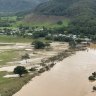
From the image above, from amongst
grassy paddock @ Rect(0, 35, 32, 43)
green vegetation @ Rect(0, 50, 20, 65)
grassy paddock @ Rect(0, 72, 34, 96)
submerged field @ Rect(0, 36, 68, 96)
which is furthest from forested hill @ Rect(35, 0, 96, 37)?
grassy paddock @ Rect(0, 72, 34, 96)

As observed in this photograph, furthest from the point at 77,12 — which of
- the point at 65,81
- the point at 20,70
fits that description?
the point at 65,81

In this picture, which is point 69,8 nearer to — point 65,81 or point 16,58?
point 16,58

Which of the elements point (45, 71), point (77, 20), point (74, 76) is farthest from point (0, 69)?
point (77, 20)

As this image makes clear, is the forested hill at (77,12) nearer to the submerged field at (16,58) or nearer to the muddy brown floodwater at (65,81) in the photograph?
the submerged field at (16,58)

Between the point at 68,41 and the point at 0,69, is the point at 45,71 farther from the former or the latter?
the point at 68,41

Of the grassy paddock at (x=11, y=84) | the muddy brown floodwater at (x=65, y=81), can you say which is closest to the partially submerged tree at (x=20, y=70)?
the grassy paddock at (x=11, y=84)

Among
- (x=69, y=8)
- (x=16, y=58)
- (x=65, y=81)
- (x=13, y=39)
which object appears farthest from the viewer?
(x=69, y=8)
